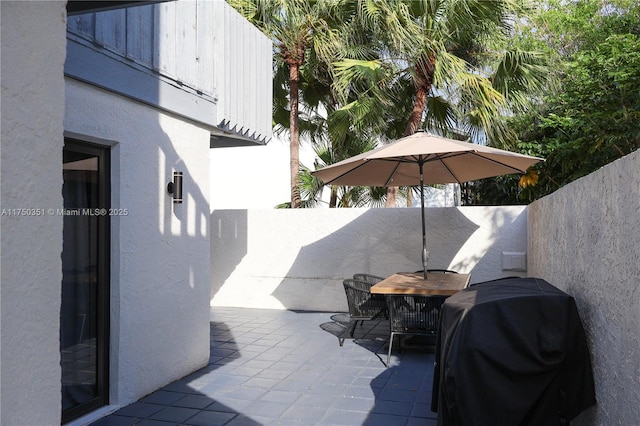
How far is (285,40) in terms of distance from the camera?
37.2ft

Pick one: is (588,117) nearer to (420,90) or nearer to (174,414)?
(420,90)

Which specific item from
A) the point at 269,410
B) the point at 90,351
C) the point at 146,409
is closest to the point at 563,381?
the point at 269,410

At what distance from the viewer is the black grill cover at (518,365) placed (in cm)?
263

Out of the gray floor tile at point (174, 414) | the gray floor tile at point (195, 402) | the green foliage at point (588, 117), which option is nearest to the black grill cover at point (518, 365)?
the gray floor tile at point (174, 414)

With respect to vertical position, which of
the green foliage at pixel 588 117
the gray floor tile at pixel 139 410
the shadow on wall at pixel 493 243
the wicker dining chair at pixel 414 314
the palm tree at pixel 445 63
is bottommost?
the gray floor tile at pixel 139 410

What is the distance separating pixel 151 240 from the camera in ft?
15.6


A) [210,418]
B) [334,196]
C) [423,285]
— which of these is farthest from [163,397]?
[334,196]

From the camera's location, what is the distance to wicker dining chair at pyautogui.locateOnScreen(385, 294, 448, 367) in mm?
5488

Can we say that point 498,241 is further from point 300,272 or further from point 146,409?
point 146,409

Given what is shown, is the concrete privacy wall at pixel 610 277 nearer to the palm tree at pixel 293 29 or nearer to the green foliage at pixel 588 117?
the green foliage at pixel 588 117

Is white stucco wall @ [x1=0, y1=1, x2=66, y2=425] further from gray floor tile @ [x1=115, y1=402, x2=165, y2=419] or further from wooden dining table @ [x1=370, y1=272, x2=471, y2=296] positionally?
wooden dining table @ [x1=370, y1=272, x2=471, y2=296]

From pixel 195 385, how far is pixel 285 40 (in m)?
8.24

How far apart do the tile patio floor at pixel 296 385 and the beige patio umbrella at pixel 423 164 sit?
4.41ft

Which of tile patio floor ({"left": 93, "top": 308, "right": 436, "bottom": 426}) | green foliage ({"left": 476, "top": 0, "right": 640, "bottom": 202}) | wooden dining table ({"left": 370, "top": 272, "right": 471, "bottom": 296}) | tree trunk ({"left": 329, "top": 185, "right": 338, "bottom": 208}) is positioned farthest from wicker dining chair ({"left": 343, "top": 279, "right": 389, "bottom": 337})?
tree trunk ({"left": 329, "top": 185, "right": 338, "bottom": 208})
